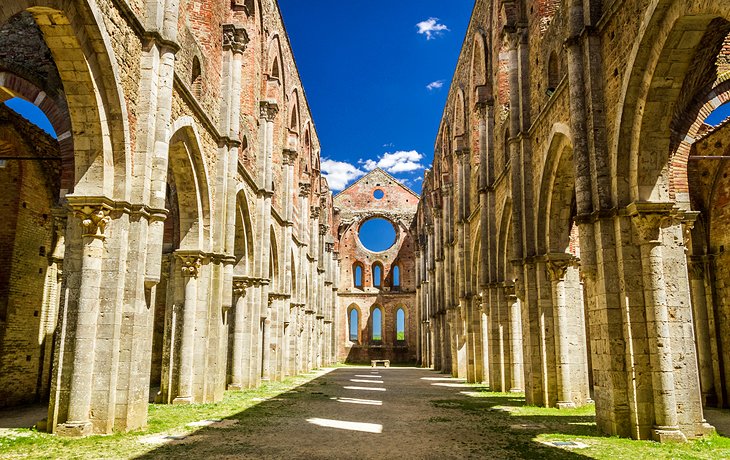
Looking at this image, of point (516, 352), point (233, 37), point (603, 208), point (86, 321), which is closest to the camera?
point (86, 321)

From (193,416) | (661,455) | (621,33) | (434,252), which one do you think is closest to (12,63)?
(193,416)

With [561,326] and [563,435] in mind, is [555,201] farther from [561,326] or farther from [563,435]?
[563,435]

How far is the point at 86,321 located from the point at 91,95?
11.5 ft

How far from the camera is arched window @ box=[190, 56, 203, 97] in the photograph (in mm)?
14203

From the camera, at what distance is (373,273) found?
162ft

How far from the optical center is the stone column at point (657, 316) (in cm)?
853

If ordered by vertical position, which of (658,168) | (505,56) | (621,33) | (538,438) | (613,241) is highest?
(505,56)

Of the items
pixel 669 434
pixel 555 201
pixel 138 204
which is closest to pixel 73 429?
pixel 138 204

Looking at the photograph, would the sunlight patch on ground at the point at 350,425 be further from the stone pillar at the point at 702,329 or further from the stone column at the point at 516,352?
the stone pillar at the point at 702,329

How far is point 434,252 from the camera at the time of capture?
35.7 metres

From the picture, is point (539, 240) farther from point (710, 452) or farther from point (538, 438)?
point (710, 452)

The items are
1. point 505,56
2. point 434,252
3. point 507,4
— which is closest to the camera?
point 507,4

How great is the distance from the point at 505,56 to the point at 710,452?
13961mm

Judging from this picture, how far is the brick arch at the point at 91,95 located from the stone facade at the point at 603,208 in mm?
7957
